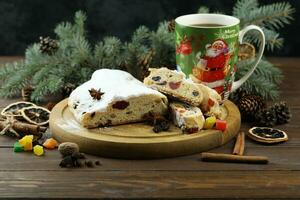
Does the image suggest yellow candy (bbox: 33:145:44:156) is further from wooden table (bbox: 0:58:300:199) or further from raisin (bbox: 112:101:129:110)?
raisin (bbox: 112:101:129:110)

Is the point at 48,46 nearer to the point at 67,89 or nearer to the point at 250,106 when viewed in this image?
the point at 67,89

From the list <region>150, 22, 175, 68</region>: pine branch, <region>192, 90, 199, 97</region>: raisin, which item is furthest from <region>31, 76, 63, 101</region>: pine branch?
<region>192, 90, 199, 97</region>: raisin

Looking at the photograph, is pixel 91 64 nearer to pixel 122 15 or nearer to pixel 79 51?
pixel 79 51

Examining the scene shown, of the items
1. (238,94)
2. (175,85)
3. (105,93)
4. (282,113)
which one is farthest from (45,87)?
(282,113)

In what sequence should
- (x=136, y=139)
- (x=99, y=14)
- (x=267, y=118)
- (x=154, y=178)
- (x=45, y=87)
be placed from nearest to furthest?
(x=154, y=178), (x=136, y=139), (x=267, y=118), (x=45, y=87), (x=99, y=14)

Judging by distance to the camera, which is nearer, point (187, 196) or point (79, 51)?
point (187, 196)

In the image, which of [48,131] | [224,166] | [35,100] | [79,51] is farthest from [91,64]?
[224,166]
